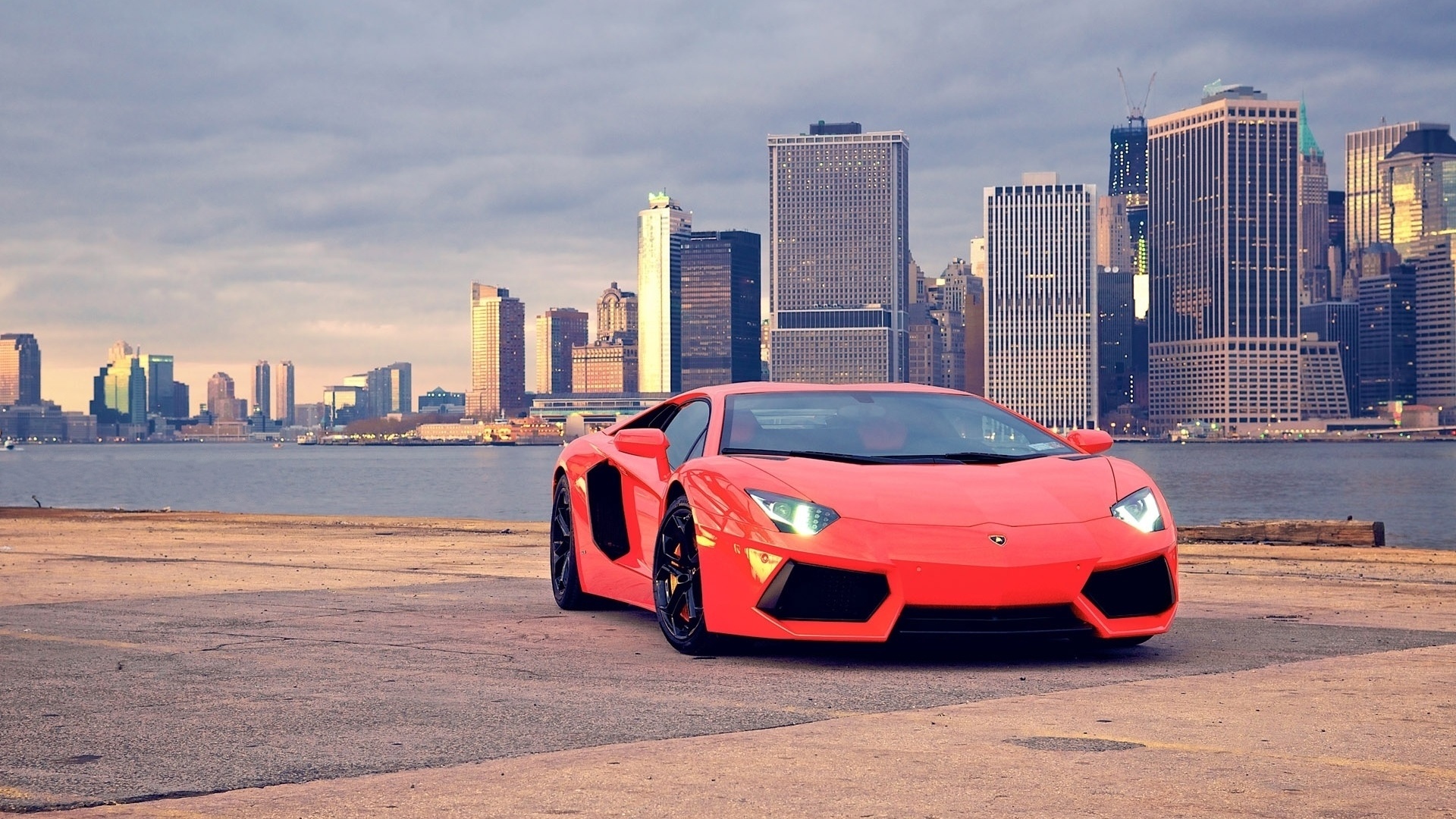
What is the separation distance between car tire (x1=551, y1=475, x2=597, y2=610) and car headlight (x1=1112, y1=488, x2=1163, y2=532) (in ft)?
11.3

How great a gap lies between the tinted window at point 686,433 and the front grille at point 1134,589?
2.10m

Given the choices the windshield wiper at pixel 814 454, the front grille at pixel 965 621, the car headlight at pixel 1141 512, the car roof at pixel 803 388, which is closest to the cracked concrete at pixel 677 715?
the front grille at pixel 965 621

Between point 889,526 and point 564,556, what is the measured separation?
3326 millimetres

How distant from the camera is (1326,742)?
5.05m

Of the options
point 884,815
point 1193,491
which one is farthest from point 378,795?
point 1193,491

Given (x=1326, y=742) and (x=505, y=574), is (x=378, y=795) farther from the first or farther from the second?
(x=505, y=574)

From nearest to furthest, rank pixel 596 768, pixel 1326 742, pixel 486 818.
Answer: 1. pixel 486 818
2. pixel 596 768
3. pixel 1326 742

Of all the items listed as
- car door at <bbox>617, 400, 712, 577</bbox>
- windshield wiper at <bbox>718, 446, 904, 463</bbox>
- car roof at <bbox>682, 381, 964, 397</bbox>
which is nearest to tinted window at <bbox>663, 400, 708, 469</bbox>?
car door at <bbox>617, 400, 712, 577</bbox>

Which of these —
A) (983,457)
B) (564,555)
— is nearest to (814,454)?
(983,457)

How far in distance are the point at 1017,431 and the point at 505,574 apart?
557 cm

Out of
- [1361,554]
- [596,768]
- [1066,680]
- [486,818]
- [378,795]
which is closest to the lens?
[486,818]

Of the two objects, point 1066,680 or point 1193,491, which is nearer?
point 1066,680

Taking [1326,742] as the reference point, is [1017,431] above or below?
above

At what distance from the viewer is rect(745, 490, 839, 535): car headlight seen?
7004 millimetres
